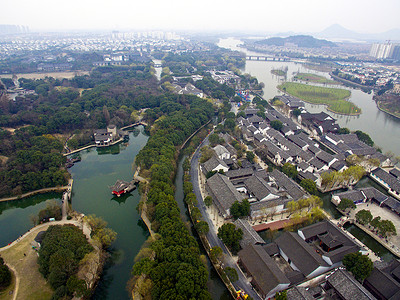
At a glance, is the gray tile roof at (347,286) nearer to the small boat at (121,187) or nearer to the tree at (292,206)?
the tree at (292,206)

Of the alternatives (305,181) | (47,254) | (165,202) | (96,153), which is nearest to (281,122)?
(305,181)

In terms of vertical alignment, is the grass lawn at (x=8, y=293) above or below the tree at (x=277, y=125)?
below

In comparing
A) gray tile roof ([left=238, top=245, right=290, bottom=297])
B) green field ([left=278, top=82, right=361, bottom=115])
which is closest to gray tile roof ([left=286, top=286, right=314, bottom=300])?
gray tile roof ([left=238, top=245, right=290, bottom=297])

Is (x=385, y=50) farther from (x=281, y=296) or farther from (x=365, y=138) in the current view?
(x=281, y=296)

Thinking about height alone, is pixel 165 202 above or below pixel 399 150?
above

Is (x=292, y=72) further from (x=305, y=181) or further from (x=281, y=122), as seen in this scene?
(x=305, y=181)

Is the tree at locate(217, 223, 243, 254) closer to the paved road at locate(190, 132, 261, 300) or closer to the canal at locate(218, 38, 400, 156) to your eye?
the paved road at locate(190, 132, 261, 300)

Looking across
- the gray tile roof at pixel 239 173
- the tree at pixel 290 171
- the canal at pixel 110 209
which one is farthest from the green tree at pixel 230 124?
the tree at pixel 290 171
